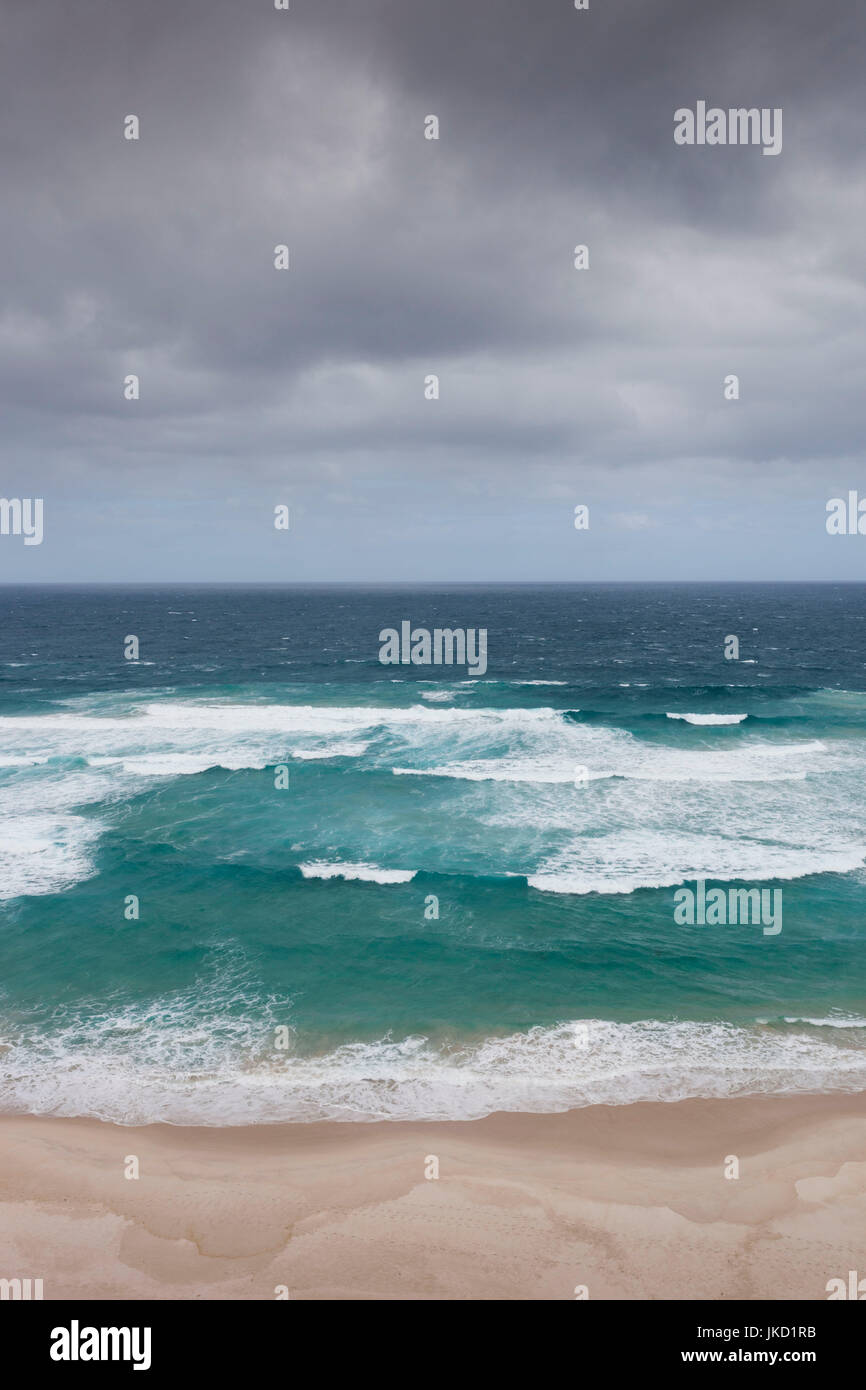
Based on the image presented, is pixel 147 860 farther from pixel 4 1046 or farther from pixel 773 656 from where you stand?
pixel 773 656

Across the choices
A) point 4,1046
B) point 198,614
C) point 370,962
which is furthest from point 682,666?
point 198,614

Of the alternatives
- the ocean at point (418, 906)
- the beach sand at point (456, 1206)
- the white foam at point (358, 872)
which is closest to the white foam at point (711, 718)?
the ocean at point (418, 906)

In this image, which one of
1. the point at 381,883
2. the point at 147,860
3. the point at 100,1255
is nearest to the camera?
the point at 100,1255

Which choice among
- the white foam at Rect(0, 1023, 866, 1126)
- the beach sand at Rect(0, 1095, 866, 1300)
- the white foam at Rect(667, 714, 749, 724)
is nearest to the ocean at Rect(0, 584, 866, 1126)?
the white foam at Rect(0, 1023, 866, 1126)

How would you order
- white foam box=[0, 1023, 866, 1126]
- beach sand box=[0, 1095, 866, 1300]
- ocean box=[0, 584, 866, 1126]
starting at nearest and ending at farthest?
beach sand box=[0, 1095, 866, 1300] → white foam box=[0, 1023, 866, 1126] → ocean box=[0, 584, 866, 1126]

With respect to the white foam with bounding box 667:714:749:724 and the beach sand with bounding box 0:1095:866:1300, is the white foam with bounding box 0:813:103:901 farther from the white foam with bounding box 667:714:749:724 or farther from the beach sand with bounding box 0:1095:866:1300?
the white foam with bounding box 667:714:749:724

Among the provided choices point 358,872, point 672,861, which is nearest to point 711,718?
point 672,861

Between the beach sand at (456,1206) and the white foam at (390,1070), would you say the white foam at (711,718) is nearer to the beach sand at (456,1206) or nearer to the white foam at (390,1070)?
the white foam at (390,1070)
